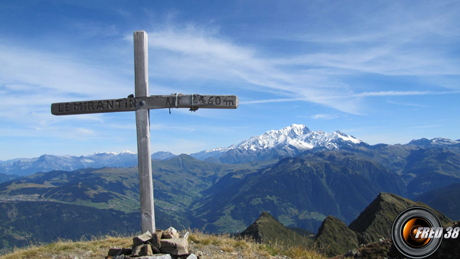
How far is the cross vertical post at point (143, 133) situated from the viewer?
1011cm

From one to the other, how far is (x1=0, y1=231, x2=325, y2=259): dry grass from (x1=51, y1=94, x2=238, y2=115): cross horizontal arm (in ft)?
17.6

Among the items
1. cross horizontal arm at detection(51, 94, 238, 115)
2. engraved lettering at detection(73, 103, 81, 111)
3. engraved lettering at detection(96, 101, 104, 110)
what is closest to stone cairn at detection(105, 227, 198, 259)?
cross horizontal arm at detection(51, 94, 238, 115)

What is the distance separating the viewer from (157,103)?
10.1 meters

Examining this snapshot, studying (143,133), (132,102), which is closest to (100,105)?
(132,102)

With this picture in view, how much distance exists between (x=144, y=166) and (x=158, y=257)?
330cm

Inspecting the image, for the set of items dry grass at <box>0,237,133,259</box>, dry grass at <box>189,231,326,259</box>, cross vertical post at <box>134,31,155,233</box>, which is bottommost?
dry grass at <box>0,237,133,259</box>

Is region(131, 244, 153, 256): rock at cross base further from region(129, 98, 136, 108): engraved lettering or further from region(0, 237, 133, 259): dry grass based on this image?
region(129, 98, 136, 108): engraved lettering

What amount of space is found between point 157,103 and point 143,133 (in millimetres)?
1234

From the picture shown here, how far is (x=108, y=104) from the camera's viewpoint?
10406 millimetres

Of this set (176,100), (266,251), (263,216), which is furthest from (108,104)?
(263,216)

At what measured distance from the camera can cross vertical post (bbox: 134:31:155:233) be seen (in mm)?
10109

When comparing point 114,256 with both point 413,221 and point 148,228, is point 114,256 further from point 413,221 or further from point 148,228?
point 413,221

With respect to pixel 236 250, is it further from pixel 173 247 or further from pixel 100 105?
pixel 100 105

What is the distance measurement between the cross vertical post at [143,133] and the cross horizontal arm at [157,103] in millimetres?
268
